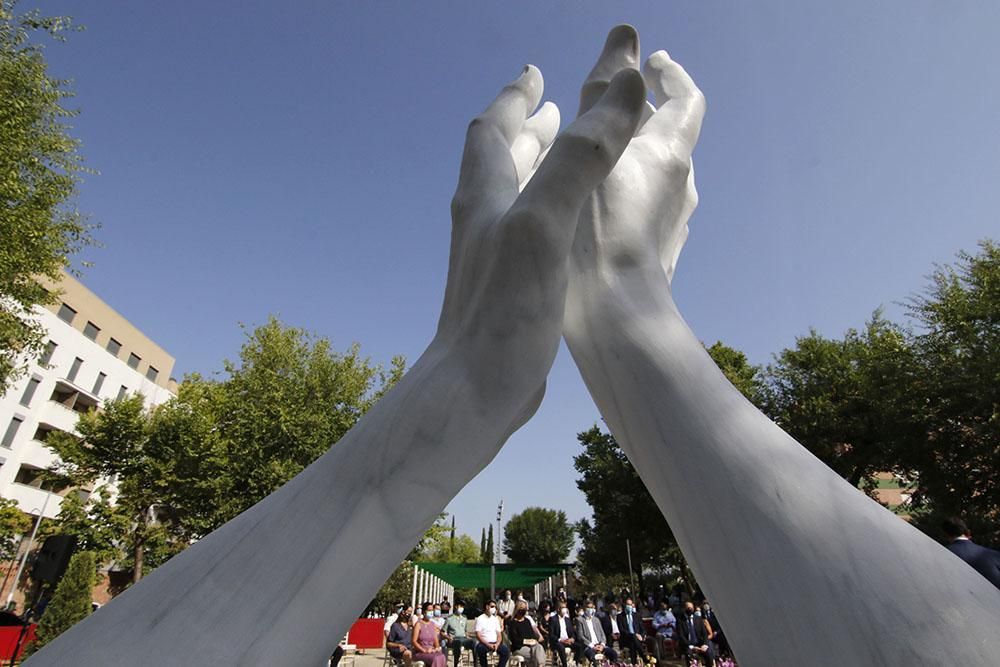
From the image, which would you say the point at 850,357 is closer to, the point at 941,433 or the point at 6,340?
the point at 941,433

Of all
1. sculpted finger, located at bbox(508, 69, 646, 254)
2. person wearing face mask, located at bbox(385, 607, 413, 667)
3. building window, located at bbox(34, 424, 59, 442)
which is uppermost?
building window, located at bbox(34, 424, 59, 442)

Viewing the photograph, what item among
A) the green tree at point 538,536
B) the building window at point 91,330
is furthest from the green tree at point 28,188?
the green tree at point 538,536

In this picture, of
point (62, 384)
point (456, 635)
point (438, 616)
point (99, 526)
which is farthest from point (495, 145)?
point (62, 384)

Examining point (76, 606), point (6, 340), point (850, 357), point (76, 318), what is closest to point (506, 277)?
point (6, 340)

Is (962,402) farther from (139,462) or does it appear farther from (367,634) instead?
(139,462)

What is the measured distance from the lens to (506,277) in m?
2.40

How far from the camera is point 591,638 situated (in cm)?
1287

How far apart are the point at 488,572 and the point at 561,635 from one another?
14.2 metres

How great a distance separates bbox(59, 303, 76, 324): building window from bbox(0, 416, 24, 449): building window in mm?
6457

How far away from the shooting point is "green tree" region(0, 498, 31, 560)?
26.0 m

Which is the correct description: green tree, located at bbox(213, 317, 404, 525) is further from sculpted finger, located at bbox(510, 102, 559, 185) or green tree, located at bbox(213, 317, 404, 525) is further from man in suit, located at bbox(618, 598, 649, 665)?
sculpted finger, located at bbox(510, 102, 559, 185)

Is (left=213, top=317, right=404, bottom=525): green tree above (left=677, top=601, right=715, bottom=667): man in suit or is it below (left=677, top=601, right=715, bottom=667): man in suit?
above

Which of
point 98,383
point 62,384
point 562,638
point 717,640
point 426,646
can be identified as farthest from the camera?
point 98,383

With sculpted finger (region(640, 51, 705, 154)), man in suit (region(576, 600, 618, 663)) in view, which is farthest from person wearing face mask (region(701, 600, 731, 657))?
sculpted finger (region(640, 51, 705, 154))
